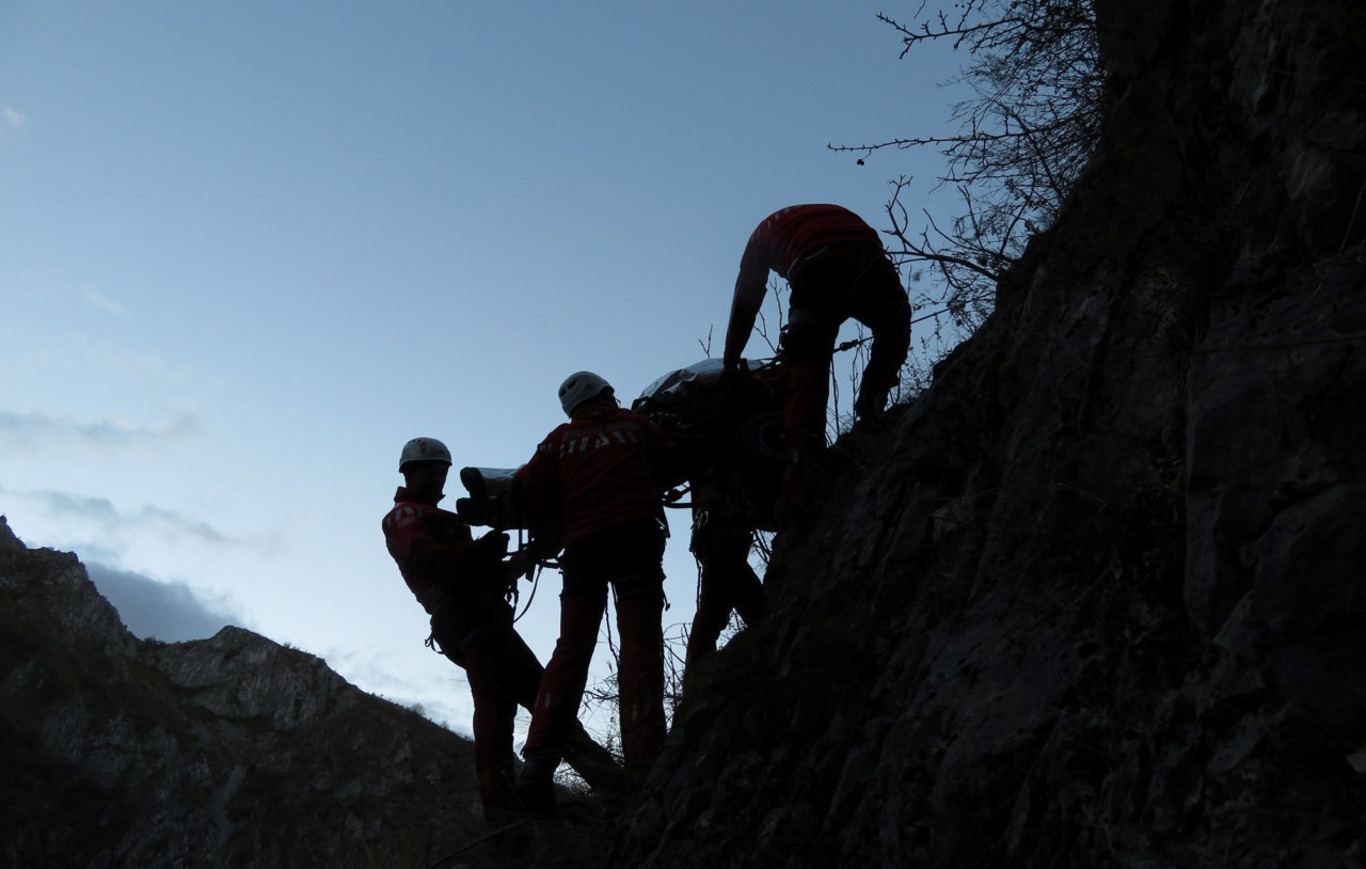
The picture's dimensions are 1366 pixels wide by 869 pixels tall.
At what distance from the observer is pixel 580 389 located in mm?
6402

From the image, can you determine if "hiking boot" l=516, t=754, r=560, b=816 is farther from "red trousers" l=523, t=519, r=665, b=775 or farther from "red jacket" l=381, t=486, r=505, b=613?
"red jacket" l=381, t=486, r=505, b=613

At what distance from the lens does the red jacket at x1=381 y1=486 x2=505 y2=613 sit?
6.82 meters

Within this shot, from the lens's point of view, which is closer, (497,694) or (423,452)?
(497,694)

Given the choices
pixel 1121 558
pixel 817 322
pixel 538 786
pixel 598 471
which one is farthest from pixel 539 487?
pixel 1121 558

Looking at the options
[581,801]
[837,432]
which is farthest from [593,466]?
[581,801]

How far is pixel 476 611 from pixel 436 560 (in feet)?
1.28

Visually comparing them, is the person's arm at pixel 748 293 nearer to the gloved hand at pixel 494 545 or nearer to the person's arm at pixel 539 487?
the person's arm at pixel 539 487

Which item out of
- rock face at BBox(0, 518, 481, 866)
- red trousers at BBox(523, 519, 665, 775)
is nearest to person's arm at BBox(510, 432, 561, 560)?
red trousers at BBox(523, 519, 665, 775)

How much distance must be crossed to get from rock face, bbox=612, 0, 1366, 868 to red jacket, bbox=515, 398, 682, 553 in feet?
3.81

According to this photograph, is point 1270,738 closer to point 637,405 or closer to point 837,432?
point 837,432

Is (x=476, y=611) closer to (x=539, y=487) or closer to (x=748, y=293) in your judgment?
(x=539, y=487)

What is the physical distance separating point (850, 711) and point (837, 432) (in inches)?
92.9

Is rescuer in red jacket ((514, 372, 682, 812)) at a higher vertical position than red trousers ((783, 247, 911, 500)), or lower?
lower

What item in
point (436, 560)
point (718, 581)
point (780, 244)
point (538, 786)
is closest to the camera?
point (538, 786)
